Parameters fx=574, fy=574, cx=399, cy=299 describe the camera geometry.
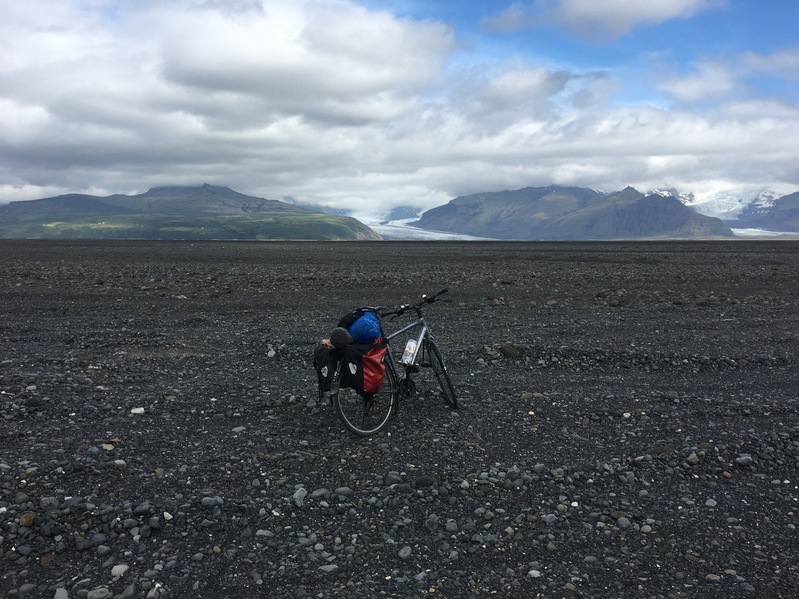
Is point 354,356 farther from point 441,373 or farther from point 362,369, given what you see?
point 441,373

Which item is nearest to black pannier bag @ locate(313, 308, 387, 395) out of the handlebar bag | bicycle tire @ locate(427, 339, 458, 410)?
the handlebar bag

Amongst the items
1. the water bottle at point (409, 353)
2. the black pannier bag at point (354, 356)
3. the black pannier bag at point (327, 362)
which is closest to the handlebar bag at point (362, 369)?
the black pannier bag at point (354, 356)

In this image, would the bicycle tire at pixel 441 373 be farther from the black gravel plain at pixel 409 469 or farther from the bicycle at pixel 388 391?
the black gravel plain at pixel 409 469

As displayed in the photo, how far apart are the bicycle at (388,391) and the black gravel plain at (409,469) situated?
9.2 inches

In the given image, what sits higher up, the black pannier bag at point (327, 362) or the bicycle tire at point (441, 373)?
the black pannier bag at point (327, 362)

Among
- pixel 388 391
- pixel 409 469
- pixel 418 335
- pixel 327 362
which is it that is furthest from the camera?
pixel 418 335

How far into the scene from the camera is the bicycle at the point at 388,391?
311 inches

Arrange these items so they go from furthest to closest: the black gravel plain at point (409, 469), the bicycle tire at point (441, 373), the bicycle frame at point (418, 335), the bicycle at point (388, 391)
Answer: the bicycle tire at point (441, 373), the bicycle frame at point (418, 335), the bicycle at point (388, 391), the black gravel plain at point (409, 469)

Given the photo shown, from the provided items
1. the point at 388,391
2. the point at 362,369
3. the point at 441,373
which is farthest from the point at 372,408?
the point at 441,373

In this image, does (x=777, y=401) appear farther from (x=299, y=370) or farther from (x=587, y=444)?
(x=299, y=370)

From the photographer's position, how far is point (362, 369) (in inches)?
306

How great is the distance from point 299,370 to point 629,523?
6.88 meters

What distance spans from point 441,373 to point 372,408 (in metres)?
1.43

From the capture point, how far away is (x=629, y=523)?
593 cm
